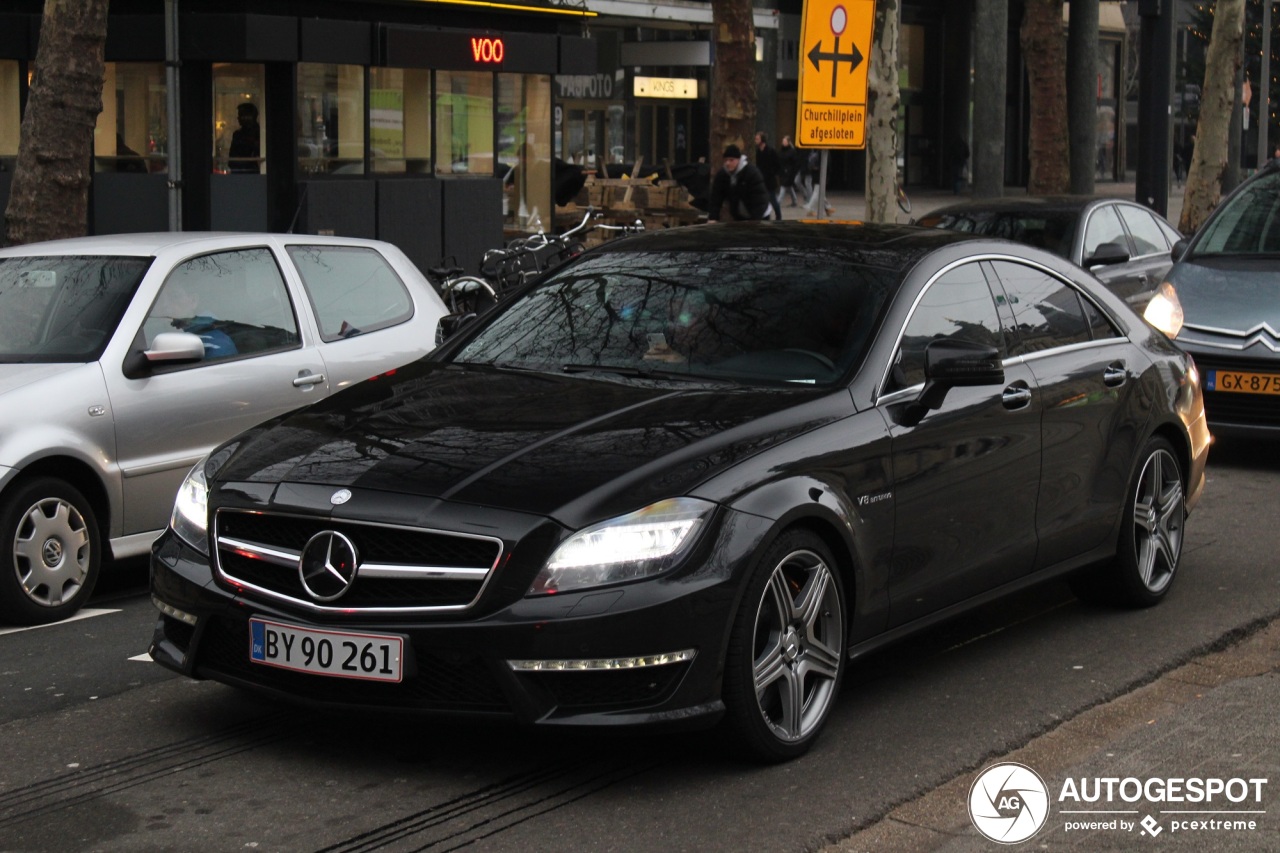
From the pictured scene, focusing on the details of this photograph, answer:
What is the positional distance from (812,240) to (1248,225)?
21.5 feet

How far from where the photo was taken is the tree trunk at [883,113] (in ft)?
55.2

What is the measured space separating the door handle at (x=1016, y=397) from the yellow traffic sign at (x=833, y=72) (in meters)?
6.44

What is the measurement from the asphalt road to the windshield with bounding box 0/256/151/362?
4.32 ft

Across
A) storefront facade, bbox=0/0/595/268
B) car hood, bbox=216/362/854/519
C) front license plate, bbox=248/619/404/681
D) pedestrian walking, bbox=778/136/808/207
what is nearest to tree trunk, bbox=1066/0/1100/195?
pedestrian walking, bbox=778/136/808/207

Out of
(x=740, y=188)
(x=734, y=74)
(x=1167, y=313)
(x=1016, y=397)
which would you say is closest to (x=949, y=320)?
(x=1016, y=397)

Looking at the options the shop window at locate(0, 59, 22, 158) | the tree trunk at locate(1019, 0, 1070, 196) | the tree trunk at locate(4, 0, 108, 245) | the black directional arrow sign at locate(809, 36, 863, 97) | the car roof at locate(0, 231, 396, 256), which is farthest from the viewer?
the tree trunk at locate(1019, 0, 1070, 196)

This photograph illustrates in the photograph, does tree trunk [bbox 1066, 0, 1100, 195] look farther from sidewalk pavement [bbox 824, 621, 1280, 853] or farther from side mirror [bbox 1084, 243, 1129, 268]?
sidewalk pavement [bbox 824, 621, 1280, 853]

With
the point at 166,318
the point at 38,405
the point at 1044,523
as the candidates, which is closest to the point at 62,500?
the point at 38,405

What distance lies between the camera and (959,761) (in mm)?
5172

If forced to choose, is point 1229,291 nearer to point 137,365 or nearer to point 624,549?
point 137,365

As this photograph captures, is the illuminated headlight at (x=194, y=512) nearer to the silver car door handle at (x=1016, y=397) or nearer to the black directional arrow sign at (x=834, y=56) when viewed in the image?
the silver car door handle at (x=1016, y=397)

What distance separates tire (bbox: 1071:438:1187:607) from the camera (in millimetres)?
6957

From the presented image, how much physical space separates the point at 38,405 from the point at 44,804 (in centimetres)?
265

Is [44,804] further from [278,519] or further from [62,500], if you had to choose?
[62,500]
